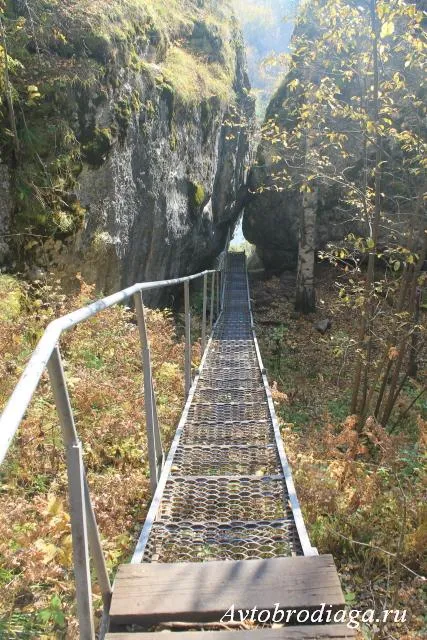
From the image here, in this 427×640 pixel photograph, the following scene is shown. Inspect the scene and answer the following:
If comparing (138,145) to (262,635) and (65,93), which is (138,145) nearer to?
(65,93)

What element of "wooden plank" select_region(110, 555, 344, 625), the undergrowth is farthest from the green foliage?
"wooden plank" select_region(110, 555, 344, 625)

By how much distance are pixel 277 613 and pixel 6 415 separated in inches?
64.7

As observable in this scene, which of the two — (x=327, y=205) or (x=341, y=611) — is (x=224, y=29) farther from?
(x=341, y=611)

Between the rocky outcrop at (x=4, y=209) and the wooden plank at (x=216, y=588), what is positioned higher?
the rocky outcrop at (x=4, y=209)

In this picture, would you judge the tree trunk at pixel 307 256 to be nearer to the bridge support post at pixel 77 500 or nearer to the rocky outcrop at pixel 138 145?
the rocky outcrop at pixel 138 145

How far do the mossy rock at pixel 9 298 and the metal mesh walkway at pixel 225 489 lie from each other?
2.18 m

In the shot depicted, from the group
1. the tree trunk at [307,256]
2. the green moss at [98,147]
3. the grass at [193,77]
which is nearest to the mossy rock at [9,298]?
the green moss at [98,147]

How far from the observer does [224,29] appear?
16.4 meters

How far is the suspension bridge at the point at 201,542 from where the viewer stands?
55.2 inches

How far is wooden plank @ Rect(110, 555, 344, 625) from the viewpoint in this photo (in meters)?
1.95

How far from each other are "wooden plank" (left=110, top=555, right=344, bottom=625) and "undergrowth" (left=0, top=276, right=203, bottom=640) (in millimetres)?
449

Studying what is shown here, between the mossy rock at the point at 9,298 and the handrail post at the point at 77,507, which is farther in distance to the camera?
the mossy rock at the point at 9,298

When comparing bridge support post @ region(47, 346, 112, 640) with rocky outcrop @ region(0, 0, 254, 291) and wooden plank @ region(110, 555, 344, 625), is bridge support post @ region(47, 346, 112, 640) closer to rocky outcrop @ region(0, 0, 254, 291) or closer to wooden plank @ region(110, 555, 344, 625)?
wooden plank @ region(110, 555, 344, 625)

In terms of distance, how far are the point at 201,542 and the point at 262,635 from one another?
0.86m
